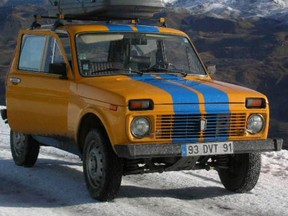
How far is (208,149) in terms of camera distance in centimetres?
562

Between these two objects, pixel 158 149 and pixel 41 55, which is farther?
pixel 41 55

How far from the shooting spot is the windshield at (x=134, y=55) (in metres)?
6.53

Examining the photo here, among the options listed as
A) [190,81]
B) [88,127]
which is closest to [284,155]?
[190,81]

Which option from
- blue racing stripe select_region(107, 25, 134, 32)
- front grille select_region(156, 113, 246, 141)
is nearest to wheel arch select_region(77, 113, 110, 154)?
front grille select_region(156, 113, 246, 141)

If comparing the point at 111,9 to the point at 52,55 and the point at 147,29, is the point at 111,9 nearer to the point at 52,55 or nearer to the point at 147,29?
the point at 147,29

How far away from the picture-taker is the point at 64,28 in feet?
22.9

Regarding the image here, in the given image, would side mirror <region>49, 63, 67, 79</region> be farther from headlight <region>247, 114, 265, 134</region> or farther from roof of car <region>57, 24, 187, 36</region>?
headlight <region>247, 114, 265, 134</region>

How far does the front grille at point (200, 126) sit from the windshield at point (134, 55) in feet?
3.64

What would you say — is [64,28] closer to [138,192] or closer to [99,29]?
[99,29]

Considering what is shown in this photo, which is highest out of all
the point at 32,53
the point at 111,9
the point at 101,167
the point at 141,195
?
the point at 111,9

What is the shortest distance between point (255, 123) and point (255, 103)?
8.4 inches

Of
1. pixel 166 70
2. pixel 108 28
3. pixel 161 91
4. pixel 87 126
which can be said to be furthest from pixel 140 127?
pixel 108 28

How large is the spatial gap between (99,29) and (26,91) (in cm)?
128

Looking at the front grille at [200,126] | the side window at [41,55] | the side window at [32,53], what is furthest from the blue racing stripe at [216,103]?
the side window at [32,53]
